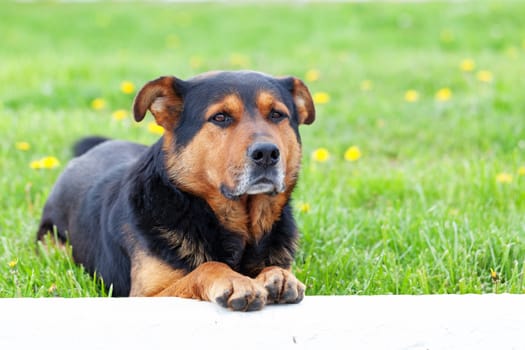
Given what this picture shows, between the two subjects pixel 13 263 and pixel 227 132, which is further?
pixel 13 263

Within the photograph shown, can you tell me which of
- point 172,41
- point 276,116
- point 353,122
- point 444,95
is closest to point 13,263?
point 276,116

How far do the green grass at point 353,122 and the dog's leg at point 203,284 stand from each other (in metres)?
0.33

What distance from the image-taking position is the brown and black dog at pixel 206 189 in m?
3.34

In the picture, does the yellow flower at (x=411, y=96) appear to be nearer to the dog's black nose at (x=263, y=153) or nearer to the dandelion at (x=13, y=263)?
the dog's black nose at (x=263, y=153)

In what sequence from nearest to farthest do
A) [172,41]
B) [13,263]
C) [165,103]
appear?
[165,103]
[13,263]
[172,41]

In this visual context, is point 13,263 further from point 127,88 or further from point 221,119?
point 127,88

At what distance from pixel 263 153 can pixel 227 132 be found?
25 centimetres

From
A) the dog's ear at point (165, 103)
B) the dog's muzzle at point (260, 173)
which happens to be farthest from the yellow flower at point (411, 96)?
the dog's muzzle at point (260, 173)

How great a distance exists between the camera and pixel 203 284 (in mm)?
3043

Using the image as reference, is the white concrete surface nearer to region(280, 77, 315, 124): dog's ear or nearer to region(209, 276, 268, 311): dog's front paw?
region(209, 276, 268, 311): dog's front paw

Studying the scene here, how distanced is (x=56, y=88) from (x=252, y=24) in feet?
20.4

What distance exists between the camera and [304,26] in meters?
13.5

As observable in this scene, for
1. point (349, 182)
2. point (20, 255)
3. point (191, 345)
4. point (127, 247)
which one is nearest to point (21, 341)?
point (191, 345)

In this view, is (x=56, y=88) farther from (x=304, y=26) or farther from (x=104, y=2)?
(x=104, y=2)
